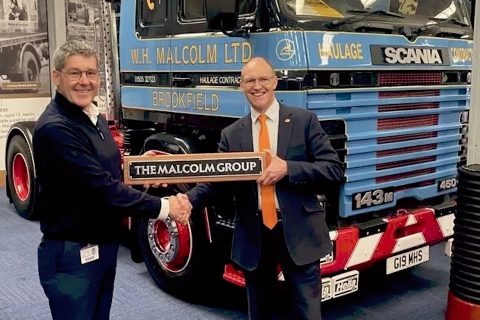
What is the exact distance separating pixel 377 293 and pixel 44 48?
585cm

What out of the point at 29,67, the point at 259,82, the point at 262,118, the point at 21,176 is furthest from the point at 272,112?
the point at 29,67

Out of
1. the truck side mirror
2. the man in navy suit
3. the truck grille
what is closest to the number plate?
the truck grille

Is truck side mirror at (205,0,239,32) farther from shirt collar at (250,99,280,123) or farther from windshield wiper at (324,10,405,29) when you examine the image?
shirt collar at (250,99,280,123)

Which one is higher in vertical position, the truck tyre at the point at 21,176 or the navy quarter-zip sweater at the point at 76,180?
the navy quarter-zip sweater at the point at 76,180

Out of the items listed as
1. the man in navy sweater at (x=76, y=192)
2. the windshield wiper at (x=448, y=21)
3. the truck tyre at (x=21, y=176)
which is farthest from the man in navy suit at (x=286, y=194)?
the truck tyre at (x=21, y=176)

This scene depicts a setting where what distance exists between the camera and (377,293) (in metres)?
4.04

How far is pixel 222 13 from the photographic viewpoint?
2.96m

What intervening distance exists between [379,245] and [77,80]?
1954 mm

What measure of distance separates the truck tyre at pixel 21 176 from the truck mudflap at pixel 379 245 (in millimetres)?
3269

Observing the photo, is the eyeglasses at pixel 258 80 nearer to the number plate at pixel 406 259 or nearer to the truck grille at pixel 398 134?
the truck grille at pixel 398 134

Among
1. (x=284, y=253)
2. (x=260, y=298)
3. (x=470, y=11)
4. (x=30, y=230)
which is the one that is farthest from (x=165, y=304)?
(x=470, y=11)

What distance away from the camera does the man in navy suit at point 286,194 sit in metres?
2.38

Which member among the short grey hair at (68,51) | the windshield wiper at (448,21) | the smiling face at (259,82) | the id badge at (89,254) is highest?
the windshield wiper at (448,21)

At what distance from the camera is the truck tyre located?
5.86m
